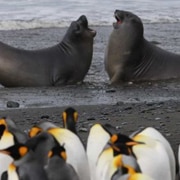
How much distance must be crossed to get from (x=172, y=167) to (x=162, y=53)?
266 inches

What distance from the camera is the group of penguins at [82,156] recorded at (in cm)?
461

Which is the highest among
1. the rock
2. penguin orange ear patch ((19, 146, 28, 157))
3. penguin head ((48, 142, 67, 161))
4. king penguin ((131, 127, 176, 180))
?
penguin head ((48, 142, 67, 161))

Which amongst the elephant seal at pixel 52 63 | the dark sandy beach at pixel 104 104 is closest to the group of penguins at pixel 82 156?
the dark sandy beach at pixel 104 104

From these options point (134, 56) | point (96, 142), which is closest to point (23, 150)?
point (96, 142)

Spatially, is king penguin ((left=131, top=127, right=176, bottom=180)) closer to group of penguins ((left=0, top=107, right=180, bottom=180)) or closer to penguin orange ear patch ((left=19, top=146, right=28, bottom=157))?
group of penguins ((left=0, top=107, right=180, bottom=180))

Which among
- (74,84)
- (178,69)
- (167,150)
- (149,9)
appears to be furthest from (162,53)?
(149,9)

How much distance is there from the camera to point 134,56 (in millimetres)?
11922

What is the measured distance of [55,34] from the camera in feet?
62.0

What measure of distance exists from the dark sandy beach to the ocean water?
1094 centimetres

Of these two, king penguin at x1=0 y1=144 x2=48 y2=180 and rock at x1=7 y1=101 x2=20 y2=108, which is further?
rock at x1=7 y1=101 x2=20 y2=108

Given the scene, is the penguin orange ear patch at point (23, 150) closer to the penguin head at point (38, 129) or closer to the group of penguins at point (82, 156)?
the group of penguins at point (82, 156)

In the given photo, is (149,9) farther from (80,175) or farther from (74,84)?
(80,175)

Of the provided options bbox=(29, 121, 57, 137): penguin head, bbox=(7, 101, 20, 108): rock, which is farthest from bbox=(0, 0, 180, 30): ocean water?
bbox=(29, 121, 57, 137): penguin head

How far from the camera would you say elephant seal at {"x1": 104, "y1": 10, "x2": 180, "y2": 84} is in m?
11.6
